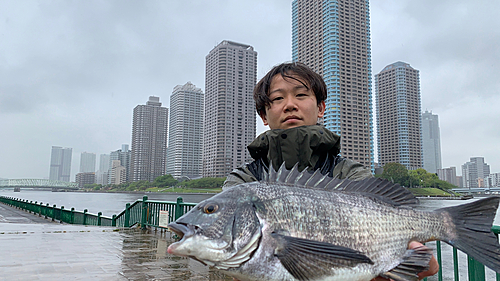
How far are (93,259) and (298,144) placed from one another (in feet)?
24.6

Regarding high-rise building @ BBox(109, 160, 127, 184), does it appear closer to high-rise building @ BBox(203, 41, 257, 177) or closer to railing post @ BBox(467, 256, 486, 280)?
high-rise building @ BBox(203, 41, 257, 177)

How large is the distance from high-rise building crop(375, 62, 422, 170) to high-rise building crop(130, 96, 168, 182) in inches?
3838

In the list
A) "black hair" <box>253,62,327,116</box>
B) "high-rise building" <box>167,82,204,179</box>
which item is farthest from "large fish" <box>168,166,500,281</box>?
"high-rise building" <box>167,82,204,179</box>

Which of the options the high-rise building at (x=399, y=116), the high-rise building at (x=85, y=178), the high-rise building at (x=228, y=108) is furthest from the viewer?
the high-rise building at (x=85, y=178)

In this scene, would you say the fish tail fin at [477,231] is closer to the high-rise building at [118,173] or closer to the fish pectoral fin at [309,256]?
the fish pectoral fin at [309,256]

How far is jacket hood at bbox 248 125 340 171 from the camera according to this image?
199 centimetres

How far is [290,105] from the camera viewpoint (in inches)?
88.4

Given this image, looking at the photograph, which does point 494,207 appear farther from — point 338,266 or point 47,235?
point 47,235

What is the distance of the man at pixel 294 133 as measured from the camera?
2.00 m

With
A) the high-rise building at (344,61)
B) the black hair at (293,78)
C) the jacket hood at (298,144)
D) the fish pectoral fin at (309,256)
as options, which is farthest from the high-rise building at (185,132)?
the fish pectoral fin at (309,256)

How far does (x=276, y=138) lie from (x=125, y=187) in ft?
420

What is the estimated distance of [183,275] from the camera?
20.6 ft

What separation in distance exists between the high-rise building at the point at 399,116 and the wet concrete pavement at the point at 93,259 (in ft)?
297

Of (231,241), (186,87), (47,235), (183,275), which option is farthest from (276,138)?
(186,87)
